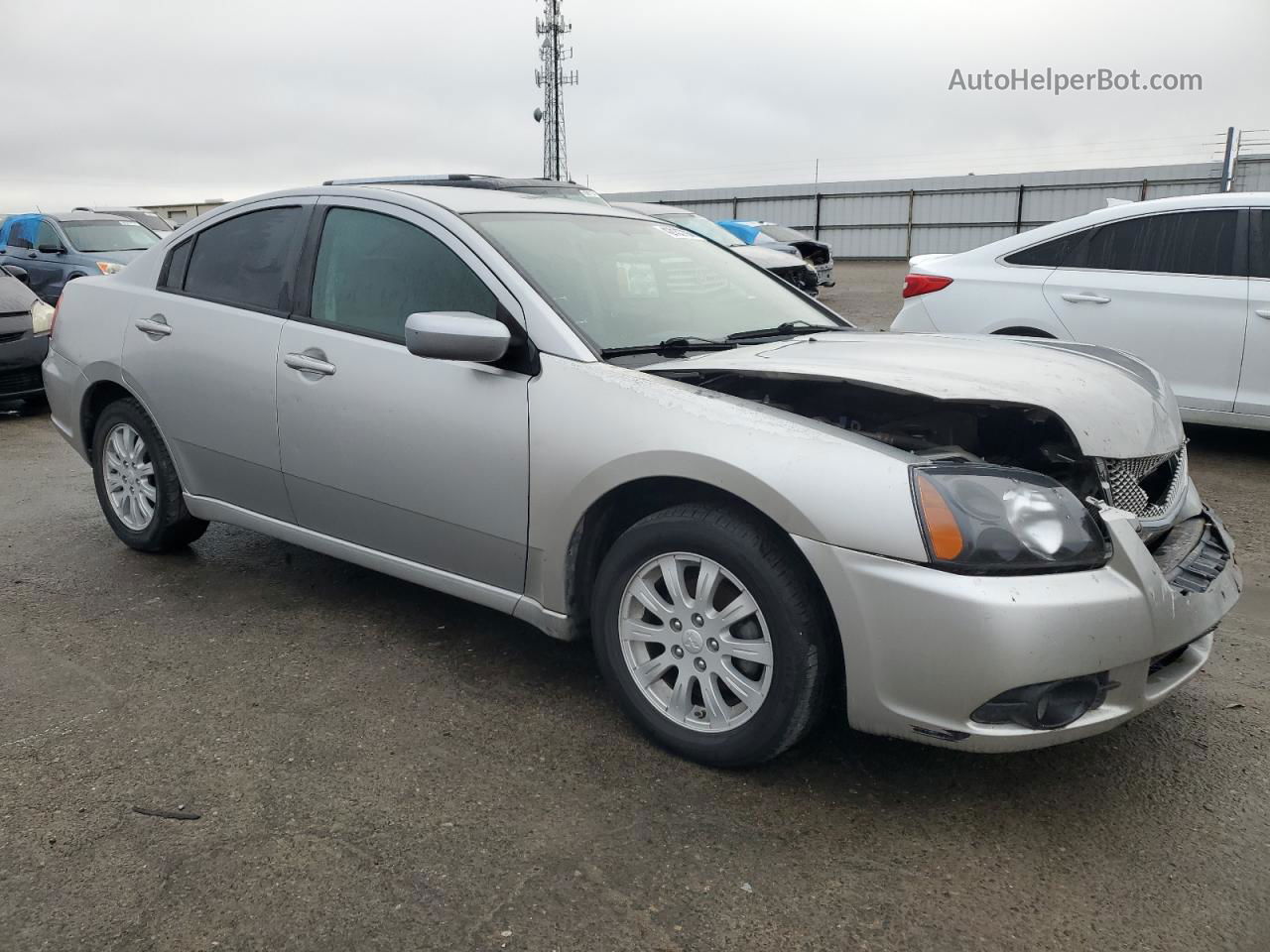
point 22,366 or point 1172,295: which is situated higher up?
point 1172,295

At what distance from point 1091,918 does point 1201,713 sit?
47.6 inches

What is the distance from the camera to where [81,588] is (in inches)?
172

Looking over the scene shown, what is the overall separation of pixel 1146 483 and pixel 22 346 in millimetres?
8819

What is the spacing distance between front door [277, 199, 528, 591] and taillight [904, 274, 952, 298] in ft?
14.0

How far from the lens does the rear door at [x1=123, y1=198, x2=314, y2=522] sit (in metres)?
3.92

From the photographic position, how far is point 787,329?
384 centimetres

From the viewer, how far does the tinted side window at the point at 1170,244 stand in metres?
6.18

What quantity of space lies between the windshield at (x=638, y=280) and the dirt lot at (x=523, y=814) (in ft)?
3.87

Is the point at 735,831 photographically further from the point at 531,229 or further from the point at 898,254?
the point at 898,254

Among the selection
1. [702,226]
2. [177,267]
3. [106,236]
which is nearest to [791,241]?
[702,226]

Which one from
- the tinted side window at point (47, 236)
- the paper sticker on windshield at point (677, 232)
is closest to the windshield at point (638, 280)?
the paper sticker on windshield at point (677, 232)

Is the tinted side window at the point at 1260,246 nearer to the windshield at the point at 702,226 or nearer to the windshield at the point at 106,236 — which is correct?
the windshield at the point at 702,226

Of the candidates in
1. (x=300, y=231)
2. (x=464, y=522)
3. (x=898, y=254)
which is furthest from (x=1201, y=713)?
(x=898, y=254)

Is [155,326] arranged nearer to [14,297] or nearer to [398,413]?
[398,413]
